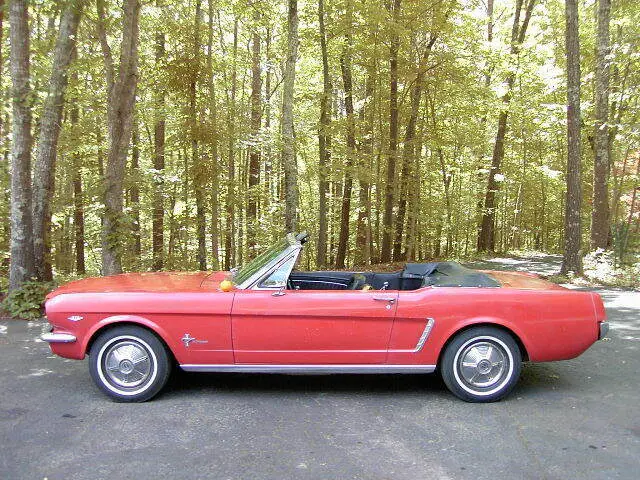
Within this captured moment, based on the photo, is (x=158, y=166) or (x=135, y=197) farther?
(x=158, y=166)

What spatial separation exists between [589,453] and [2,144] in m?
13.0

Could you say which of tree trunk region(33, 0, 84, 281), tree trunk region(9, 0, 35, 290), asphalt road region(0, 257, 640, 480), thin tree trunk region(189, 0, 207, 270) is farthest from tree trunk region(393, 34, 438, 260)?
asphalt road region(0, 257, 640, 480)

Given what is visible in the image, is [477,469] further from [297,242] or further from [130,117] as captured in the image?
[130,117]

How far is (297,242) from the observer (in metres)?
4.65

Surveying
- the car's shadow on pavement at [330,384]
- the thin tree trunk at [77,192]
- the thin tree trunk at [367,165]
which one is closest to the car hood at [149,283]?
the car's shadow on pavement at [330,384]

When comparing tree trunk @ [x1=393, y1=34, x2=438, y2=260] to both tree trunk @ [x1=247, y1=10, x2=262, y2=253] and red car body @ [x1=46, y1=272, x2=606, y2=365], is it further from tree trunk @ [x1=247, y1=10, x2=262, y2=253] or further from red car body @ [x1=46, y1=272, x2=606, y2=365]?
red car body @ [x1=46, y1=272, x2=606, y2=365]

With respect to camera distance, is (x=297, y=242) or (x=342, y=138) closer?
(x=297, y=242)

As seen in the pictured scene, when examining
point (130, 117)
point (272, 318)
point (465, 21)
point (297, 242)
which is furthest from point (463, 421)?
point (465, 21)

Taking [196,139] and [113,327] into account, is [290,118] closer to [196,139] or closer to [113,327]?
[196,139]

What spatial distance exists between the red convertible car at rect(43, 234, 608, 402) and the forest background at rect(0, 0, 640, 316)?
4.08 metres

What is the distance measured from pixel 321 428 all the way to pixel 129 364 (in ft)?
5.42

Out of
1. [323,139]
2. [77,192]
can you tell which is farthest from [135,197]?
[323,139]

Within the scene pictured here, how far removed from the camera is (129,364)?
407 cm

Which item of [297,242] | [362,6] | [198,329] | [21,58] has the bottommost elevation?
[198,329]
